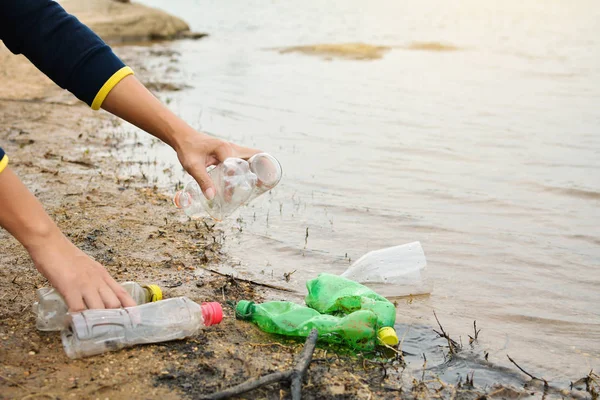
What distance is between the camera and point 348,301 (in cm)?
308

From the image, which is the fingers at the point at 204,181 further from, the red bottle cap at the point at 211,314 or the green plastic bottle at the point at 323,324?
the green plastic bottle at the point at 323,324

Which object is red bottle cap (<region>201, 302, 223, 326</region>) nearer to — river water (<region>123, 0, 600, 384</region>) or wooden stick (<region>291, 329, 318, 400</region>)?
wooden stick (<region>291, 329, 318, 400</region>)

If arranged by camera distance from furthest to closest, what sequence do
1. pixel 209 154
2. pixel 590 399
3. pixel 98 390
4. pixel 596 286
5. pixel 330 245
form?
pixel 330 245, pixel 596 286, pixel 590 399, pixel 209 154, pixel 98 390

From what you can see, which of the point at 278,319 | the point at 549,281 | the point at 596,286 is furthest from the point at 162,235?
the point at 596,286

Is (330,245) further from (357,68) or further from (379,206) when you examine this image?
(357,68)

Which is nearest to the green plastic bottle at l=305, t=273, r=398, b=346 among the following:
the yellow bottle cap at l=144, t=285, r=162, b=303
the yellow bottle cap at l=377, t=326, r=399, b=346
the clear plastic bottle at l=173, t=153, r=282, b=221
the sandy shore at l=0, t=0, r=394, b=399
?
the yellow bottle cap at l=377, t=326, r=399, b=346

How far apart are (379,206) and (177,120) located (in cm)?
289

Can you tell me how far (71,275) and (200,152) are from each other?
25.0 inches

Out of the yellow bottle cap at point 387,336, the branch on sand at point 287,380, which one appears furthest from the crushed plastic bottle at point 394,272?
the branch on sand at point 287,380

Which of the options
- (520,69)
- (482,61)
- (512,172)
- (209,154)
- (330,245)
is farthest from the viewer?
(482,61)

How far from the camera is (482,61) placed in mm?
13797

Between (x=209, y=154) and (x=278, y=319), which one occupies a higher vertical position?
(x=209, y=154)

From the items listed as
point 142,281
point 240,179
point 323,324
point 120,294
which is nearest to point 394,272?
point 323,324

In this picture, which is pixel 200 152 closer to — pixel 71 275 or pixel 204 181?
pixel 204 181
